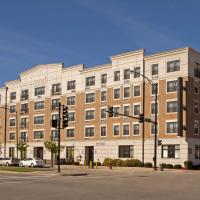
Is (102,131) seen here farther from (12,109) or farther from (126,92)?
(12,109)

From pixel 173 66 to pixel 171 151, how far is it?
12.4 meters

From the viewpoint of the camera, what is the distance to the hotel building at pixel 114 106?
6631 cm

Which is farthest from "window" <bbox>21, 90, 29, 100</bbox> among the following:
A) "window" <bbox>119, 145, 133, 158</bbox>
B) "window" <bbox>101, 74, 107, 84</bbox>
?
"window" <bbox>119, 145, 133, 158</bbox>

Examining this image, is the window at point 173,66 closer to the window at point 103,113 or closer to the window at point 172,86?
the window at point 172,86

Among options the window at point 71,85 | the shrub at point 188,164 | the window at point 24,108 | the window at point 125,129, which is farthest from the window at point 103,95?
the window at point 24,108

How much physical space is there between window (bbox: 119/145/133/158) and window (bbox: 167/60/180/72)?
1382 cm

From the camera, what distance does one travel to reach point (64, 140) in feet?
273

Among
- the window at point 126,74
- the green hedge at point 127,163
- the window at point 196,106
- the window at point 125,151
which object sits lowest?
the green hedge at point 127,163

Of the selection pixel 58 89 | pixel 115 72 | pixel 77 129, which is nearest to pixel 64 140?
pixel 77 129

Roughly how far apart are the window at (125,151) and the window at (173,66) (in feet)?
45.3

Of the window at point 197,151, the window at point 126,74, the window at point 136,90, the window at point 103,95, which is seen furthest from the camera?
the window at point 103,95

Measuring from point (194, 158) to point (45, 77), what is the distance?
35162 millimetres

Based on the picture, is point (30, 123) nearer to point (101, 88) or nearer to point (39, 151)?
point (39, 151)

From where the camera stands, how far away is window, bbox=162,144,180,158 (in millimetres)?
65725
